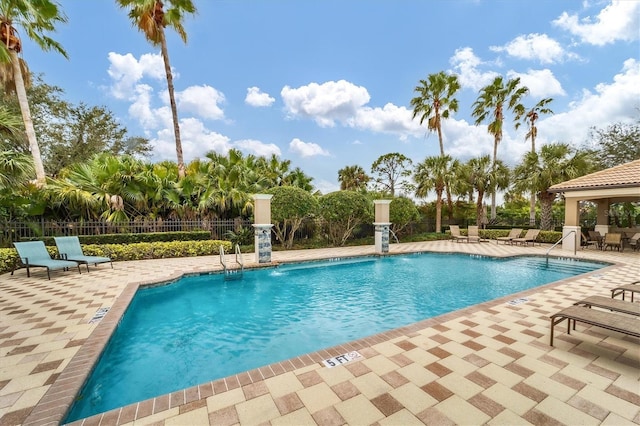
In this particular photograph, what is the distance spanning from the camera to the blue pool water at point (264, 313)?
3543 millimetres

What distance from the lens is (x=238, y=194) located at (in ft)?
42.5

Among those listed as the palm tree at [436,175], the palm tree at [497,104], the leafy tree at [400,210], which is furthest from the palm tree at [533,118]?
the leafy tree at [400,210]

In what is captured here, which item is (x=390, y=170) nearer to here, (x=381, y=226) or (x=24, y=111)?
(x=381, y=226)

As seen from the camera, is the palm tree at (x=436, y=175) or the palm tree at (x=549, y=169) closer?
the palm tree at (x=549, y=169)

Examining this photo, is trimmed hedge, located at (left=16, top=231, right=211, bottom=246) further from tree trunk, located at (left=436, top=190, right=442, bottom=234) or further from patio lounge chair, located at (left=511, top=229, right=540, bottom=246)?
patio lounge chair, located at (left=511, top=229, right=540, bottom=246)

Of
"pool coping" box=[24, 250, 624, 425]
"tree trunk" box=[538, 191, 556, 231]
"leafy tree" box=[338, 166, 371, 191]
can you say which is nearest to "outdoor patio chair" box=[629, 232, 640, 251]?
"tree trunk" box=[538, 191, 556, 231]

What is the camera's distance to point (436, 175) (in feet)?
62.3

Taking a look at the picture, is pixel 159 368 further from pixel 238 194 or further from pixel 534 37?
pixel 534 37

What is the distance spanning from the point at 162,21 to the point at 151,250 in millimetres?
10304

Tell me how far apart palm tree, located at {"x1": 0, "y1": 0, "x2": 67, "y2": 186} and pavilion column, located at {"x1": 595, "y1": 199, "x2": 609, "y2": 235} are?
2616 centimetres

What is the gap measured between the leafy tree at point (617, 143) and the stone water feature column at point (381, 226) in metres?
19.5

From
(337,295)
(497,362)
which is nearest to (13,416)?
(497,362)

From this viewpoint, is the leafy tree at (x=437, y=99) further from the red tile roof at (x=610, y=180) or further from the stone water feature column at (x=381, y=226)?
the stone water feature column at (x=381, y=226)

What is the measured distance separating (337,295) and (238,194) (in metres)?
7.81
